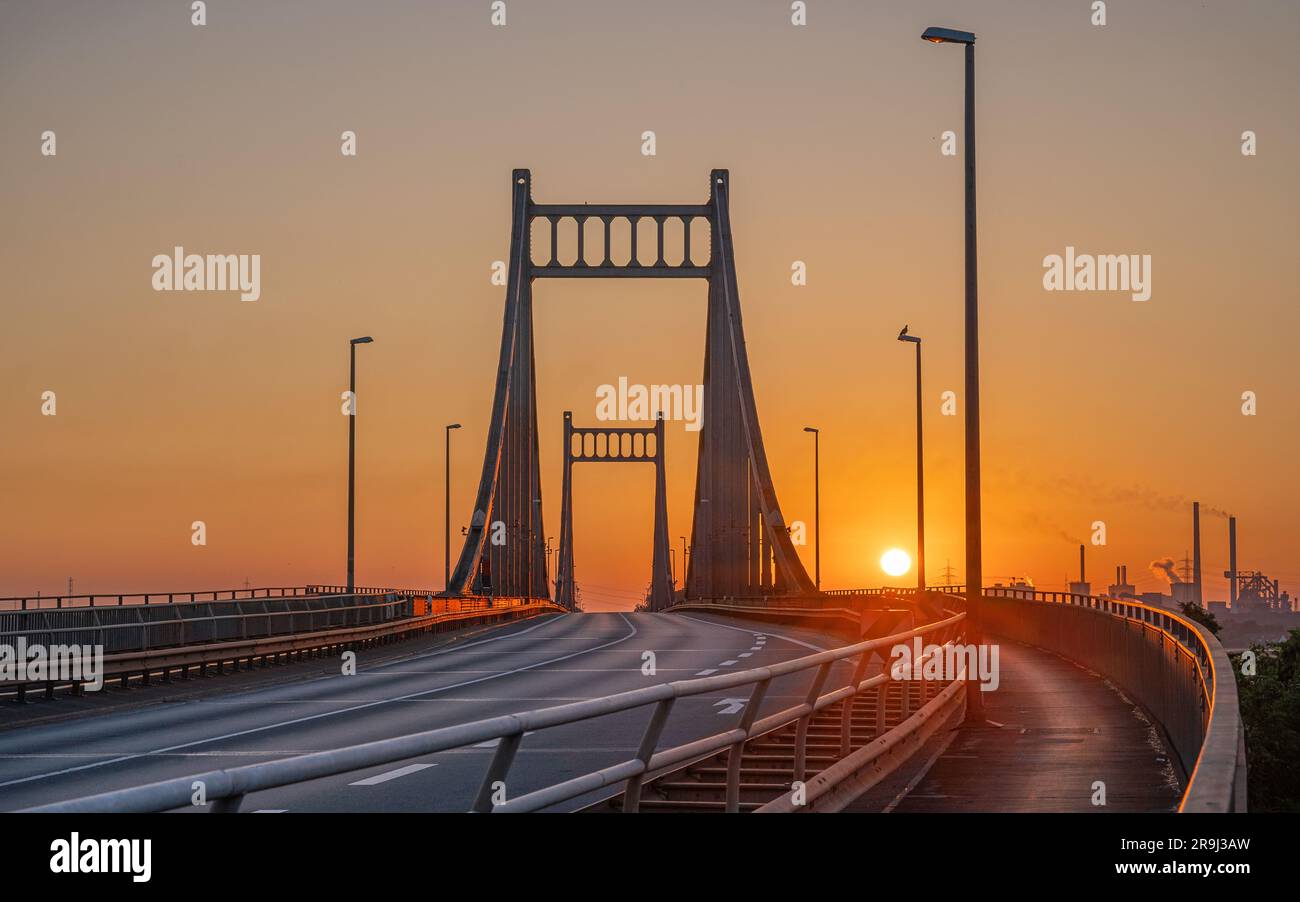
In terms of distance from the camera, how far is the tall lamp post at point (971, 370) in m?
22.0

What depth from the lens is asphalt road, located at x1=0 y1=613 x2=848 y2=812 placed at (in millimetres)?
13898

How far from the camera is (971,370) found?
22.1 m

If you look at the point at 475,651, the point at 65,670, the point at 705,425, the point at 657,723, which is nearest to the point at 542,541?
the point at 705,425

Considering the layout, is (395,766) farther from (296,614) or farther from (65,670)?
(296,614)

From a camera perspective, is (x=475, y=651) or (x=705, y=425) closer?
(x=475, y=651)

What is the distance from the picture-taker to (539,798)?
7219mm

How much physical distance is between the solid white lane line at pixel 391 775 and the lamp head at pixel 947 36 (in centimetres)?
1229

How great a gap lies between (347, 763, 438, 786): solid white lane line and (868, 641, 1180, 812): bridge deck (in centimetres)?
383

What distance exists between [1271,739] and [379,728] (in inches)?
1076

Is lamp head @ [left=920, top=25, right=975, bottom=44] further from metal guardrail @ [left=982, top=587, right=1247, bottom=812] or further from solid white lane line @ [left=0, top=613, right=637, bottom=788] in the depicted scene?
solid white lane line @ [left=0, top=613, right=637, bottom=788]

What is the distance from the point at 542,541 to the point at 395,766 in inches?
3922

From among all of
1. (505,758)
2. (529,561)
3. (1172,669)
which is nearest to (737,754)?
(505,758)

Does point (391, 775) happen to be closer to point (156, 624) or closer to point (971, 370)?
point (971, 370)

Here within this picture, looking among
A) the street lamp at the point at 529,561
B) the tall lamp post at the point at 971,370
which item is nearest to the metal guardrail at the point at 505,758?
the tall lamp post at the point at 971,370
